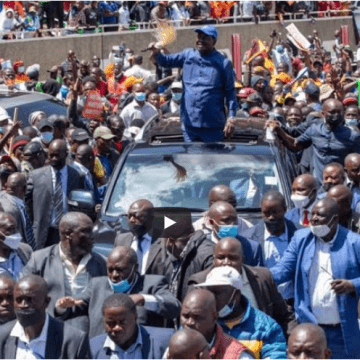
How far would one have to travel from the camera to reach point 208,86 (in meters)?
12.8

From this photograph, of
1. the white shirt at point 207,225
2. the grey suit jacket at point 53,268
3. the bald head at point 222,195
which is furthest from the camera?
the bald head at point 222,195

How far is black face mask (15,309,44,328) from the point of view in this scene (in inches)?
288

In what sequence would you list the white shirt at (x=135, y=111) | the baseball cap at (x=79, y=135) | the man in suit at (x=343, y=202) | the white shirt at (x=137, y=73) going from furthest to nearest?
the white shirt at (x=137, y=73), the white shirt at (x=135, y=111), the baseball cap at (x=79, y=135), the man in suit at (x=343, y=202)

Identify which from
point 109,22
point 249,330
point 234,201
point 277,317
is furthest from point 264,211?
point 109,22

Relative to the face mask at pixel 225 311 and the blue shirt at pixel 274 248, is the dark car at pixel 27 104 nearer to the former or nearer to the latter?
the blue shirt at pixel 274 248

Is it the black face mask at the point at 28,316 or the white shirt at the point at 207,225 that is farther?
the white shirt at the point at 207,225

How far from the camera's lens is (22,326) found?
732cm

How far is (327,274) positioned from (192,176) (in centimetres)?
247

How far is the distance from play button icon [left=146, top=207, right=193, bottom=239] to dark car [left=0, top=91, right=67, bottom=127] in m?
5.23

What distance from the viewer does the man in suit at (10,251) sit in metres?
9.24

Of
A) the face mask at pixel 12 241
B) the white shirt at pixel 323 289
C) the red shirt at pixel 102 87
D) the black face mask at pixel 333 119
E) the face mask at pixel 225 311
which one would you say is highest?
the black face mask at pixel 333 119

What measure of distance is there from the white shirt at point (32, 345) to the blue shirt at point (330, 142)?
18.7ft

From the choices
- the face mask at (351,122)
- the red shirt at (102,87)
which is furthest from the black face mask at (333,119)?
the red shirt at (102,87)

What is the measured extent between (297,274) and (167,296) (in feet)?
4.20
